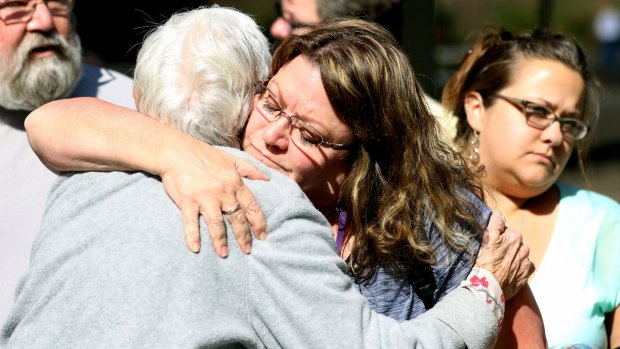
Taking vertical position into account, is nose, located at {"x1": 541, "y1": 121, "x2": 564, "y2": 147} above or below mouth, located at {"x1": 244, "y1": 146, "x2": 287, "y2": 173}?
below

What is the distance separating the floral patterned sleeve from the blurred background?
90 centimetres

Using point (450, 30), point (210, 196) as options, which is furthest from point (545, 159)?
point (450, 30)

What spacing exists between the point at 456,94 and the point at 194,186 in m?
1.58

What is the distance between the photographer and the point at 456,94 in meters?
3.23

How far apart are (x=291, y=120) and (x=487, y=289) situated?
621mm

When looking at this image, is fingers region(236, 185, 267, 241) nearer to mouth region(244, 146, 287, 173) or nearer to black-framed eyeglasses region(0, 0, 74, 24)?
mouth region(244, 146, 287, 173)

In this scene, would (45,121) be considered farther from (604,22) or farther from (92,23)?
(604,22)

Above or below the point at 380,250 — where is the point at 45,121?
above

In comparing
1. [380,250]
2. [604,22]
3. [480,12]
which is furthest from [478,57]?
[604,22]

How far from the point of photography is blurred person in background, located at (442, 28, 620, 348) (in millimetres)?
2883

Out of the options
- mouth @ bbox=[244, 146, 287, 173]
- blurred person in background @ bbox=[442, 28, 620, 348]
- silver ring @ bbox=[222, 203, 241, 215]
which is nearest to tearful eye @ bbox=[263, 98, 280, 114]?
mouth @ bbox=[244, 146, 287, 173]

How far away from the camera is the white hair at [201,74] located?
80.8 inches

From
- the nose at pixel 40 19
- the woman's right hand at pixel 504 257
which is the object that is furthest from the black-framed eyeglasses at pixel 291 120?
the nose at pixel 40 19

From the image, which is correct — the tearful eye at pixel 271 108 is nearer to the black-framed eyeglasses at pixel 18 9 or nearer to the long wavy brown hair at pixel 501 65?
the long wavy brown hair at pixel 501 65
